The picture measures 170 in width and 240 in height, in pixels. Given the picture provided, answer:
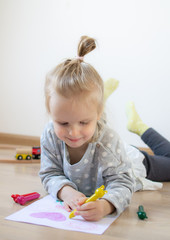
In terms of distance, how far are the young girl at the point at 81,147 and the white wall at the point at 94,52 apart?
0.64 metres

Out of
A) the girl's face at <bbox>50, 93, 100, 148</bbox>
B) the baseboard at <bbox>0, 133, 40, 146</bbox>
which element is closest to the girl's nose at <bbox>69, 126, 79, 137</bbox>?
the girl's face at <bbox>50, 93, 100, 148</bbox>

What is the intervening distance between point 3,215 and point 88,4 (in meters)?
1.33

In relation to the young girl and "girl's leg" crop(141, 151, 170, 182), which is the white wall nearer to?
"girl's leg" crop(141, 151, 170, 182)

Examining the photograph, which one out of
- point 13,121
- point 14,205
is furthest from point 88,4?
point 14,205

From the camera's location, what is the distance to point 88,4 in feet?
5.76

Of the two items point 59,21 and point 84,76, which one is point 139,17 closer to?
point 59,21

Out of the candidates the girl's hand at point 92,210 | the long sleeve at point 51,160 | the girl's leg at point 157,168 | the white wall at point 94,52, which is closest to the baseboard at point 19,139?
the white wall at point 94,52

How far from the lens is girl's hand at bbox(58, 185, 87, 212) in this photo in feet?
2.65

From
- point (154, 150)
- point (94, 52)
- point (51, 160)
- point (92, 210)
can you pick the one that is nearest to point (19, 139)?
point (94, 52)

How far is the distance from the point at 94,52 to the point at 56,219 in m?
1.18

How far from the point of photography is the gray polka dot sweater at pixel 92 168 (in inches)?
33.9

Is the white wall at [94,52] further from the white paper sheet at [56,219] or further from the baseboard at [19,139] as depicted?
the white paper sheet at [56,219]

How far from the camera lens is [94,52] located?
5.75 feet

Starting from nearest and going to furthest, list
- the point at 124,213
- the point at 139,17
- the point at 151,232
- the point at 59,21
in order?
the point at 151,232
the point at 124,213
the point at 139,17
the point at 59,21
